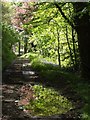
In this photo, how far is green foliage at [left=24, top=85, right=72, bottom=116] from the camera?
818 centimetres

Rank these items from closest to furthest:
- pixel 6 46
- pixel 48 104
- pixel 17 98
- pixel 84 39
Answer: pixel 48 104, pixel 17 98, pixel 84 39, pixel 6 46

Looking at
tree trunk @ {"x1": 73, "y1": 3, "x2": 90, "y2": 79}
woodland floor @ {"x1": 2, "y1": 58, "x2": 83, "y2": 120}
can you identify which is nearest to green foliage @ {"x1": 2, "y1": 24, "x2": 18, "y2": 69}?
woodland floor @ {"x1": 2, "y1": 58, "x2": 83, "y2": 120}

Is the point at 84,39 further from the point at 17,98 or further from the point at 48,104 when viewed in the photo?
the point at 48,104

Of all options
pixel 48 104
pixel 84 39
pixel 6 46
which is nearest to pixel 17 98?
pixel 48 104

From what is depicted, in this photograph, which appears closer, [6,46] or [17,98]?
[17,98]

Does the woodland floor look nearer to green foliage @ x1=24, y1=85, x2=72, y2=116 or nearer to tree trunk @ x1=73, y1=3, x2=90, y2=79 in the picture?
green foliage @ x1=24, y1=85, x2=72, y2=116

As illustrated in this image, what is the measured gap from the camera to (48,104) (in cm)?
914

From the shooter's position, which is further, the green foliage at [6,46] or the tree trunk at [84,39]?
the green foliage at [6,46]

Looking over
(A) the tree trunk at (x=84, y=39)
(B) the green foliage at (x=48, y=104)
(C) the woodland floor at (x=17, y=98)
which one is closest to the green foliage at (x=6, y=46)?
(C) the woodland floor at (x=17, y=98)

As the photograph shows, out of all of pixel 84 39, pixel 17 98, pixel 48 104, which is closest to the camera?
pixel 48 104

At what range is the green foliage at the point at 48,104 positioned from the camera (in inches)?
322

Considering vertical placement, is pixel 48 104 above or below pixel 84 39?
below

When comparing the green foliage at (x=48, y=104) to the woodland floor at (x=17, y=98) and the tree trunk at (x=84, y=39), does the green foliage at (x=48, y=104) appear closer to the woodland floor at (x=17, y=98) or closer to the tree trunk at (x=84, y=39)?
the woodland floor at (x=17, y=98)

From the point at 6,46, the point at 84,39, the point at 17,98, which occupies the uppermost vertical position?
the point at 84,39
